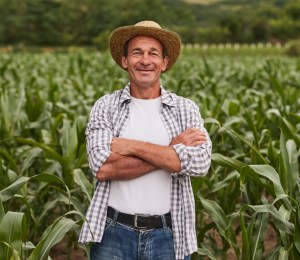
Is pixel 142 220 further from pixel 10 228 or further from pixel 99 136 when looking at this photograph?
pixel 10 228

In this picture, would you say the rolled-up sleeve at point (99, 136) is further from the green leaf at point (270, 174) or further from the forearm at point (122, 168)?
the green leaf at point (270, 174)

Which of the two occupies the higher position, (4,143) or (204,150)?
(204,150)

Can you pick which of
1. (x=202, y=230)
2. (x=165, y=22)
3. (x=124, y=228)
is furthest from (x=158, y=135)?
(x=165, y=22)

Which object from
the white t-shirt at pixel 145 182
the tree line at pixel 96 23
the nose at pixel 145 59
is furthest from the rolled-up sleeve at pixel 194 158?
the tree line at pixel 96 23

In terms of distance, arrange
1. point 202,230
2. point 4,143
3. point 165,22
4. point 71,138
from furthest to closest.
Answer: point 165,22 < point 4,143 < point 71,138 < point 202,230

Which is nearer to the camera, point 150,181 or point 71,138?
point 150,181

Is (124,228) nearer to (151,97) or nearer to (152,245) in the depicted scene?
(152,245)

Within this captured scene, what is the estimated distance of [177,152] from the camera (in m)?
2.35

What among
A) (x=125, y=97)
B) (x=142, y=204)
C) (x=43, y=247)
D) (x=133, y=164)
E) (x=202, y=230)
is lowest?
(x=202, y=230)

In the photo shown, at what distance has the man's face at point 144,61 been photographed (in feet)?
7.94

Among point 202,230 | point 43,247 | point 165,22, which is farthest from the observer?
point 165,22

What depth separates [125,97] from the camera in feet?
8.16

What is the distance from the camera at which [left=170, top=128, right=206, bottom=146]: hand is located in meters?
2.39

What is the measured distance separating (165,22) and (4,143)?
7671 centimetres
